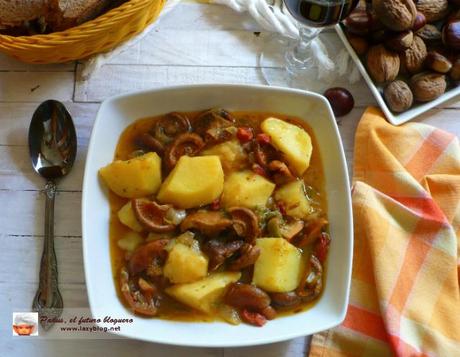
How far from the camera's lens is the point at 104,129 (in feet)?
6.16

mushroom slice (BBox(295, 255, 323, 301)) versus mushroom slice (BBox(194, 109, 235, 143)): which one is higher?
mushroom slice (BBox(194, 109, 235, 143))

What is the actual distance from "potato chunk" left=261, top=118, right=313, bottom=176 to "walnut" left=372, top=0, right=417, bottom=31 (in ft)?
1.95

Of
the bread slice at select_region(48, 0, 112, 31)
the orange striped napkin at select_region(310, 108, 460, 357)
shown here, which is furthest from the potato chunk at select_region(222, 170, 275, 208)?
the bread slice at select_region(48, 0, 112, 31)

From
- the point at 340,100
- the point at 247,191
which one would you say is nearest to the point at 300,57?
the point at 340,100

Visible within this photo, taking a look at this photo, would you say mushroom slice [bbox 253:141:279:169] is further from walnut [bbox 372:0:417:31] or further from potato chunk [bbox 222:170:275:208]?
walnut [bbox 372:0:417:31]

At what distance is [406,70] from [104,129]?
1.28 m

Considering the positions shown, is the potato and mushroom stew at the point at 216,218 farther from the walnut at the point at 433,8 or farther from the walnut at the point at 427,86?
the walnut at the point at 433,8

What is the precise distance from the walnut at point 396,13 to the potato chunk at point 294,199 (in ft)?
2.54

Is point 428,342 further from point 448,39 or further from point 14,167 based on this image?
point 14,167

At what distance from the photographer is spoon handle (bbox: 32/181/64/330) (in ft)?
5.86

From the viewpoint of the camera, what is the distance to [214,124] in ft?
6.31

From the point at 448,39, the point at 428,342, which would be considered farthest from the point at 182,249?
the point at 448,39

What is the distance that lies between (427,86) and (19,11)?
164cm

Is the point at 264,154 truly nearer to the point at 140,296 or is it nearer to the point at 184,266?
the point at 184,266
